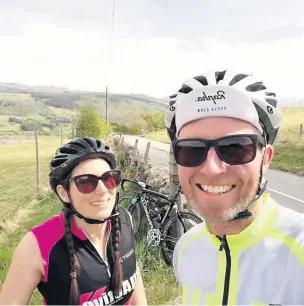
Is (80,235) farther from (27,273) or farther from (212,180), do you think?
(212,180)

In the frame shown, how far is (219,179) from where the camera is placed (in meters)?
1.33

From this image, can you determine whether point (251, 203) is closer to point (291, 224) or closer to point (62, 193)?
point (291, 224)

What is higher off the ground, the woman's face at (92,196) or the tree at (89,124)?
the woman's face at (92,196)

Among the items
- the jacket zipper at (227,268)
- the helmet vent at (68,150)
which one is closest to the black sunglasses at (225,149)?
the jacket zipper at (227,268)

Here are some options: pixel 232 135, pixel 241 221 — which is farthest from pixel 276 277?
pixel 232 135

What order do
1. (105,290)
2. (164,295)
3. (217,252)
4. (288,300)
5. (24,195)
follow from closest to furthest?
(288,300)
(217,252)
(105,290)
(164,295)
(24,195)

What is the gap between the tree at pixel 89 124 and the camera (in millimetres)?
18812

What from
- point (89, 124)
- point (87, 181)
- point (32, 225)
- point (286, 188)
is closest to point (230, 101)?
point (87, 181)

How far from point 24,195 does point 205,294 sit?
1236cm

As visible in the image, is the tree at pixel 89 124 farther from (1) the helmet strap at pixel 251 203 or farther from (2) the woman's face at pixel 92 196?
(1) the helmet strap at pixel 251 203

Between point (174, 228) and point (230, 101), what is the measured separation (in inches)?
156

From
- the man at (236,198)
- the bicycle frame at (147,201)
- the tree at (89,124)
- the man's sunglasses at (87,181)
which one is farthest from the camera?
the tree at (89,124)

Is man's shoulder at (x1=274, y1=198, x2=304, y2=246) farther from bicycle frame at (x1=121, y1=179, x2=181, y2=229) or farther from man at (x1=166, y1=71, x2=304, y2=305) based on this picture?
bicycle frame at (x1=121, y1=179, x2=181, y2=229)

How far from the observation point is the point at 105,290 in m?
2.13
